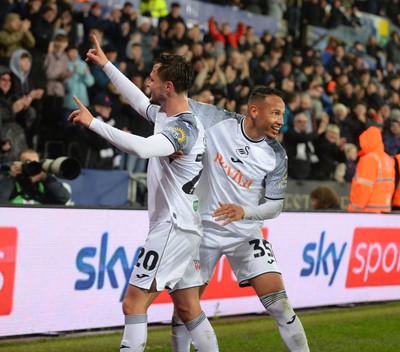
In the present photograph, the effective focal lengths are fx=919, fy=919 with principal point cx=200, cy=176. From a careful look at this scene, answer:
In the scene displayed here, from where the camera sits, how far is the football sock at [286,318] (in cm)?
655

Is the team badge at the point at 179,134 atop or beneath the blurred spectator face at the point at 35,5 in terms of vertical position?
beneath

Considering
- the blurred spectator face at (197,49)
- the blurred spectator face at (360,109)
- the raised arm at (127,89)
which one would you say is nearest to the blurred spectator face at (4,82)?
the blurred spectator face at (197,49)

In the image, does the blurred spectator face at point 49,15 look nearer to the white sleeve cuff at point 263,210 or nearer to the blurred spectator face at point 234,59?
the blurred spectator face at point 234,59

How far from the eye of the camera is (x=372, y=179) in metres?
12.4

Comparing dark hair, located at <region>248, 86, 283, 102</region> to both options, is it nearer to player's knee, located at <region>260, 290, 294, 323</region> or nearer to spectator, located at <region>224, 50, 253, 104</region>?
player's knee, located at <region>260, 290, 294, 323</region>

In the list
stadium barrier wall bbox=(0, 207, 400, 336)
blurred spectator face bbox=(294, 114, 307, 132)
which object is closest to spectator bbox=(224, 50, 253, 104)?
blurred spectator face bbox=(294, 114, 307, 132)

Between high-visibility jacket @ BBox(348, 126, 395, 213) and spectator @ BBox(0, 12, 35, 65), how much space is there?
488cm

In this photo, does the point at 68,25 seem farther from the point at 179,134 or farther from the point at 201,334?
the point at 201,334

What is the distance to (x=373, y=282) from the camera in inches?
466

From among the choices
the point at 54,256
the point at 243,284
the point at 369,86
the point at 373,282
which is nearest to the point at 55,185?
the point at 54,256

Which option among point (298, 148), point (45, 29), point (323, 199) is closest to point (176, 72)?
point (323, 199)

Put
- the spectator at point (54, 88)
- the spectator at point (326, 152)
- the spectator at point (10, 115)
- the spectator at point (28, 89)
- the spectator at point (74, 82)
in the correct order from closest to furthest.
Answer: the spectator at point (10, 115)
the spectator at point (28, 89)
the spectator at point (54, 88)
the spectator at point (74, 82)
the spectator at point (326, 152)

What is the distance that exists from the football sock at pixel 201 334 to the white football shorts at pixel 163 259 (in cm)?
29

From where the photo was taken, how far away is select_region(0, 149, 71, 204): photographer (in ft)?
30.8
